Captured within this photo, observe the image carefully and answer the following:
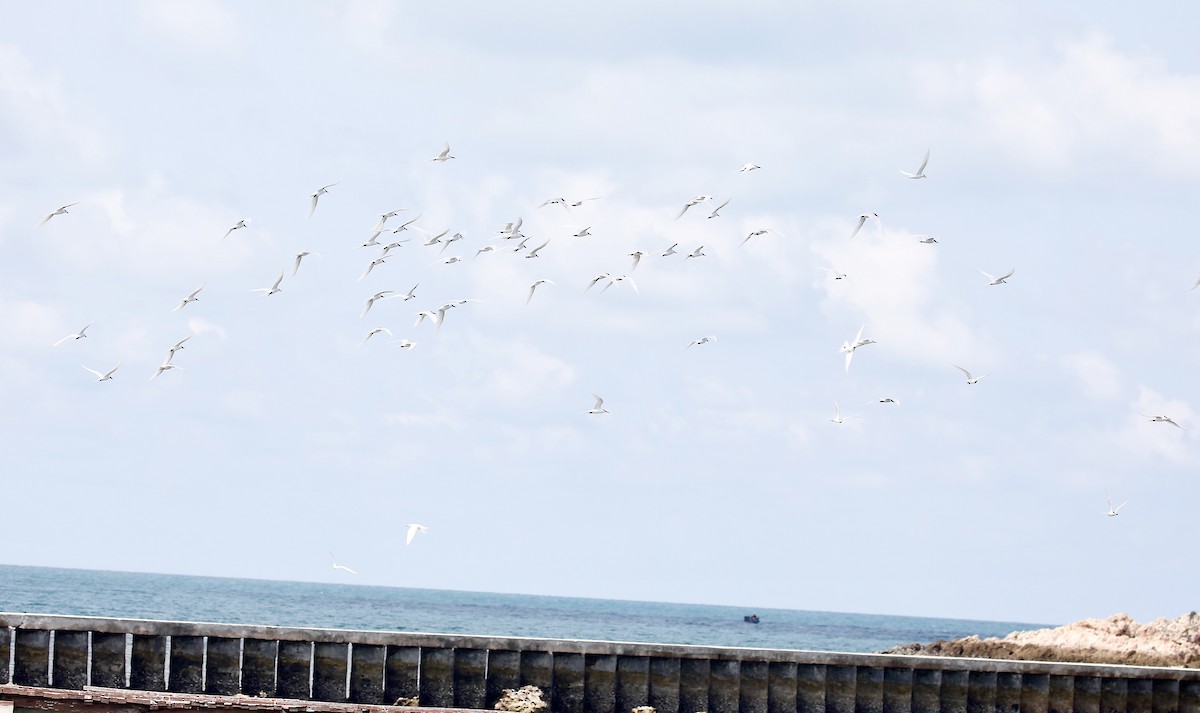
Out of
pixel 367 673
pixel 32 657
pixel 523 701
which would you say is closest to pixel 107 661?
pixel 32 657

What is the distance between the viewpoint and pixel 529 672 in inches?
866

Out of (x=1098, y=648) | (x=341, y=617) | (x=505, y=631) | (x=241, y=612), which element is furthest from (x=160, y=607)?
(x=1098, y=648)

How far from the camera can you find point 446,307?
42.4 m

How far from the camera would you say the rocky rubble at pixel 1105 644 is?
127 feet

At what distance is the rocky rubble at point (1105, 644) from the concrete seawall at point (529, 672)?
1448cm

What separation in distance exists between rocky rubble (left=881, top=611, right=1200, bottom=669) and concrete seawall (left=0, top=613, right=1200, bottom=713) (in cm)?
1448

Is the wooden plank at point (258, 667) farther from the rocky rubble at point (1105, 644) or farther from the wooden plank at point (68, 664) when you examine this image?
the rocky rubble at point (1105, 644)

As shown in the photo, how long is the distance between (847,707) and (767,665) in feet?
4.56

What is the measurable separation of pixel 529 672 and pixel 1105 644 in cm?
2566

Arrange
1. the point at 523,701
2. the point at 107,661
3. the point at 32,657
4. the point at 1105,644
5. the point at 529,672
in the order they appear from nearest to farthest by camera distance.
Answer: the point at 32,657, the point at 107,661, the point at 523,701, the point at 529,672, the point at 1105,644

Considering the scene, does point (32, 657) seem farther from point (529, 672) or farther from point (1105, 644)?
point (1105, 644)

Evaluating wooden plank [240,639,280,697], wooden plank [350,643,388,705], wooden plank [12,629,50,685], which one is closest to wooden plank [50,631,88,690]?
wooden plank [12,629,50,685]

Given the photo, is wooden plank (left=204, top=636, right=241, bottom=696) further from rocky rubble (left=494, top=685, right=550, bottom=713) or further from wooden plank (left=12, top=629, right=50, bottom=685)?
rocky rubble (left=494, top=685, right=550, bottom=713)

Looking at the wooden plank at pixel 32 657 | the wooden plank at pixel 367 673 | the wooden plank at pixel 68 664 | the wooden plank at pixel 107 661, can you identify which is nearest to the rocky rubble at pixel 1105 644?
the wooden plank at pixel 367 673
